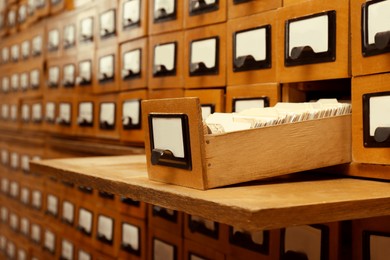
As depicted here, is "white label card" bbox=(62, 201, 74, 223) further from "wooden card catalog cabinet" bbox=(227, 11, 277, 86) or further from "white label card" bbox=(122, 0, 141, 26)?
"wooden card catalog cabinet" bbox=(227, 11, 277, 86)

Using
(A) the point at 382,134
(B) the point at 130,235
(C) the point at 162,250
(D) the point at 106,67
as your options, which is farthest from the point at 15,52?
(A) the point at 382,134

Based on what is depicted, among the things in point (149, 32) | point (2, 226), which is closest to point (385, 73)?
point (149, 32)

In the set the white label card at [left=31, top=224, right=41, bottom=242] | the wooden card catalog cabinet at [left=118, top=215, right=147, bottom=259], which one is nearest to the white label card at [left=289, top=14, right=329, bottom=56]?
the wooden card catalog cabinet at [left=118, top=215, right=147, bottom=259]

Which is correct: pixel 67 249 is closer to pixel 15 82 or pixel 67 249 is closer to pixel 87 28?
pixel 87 28

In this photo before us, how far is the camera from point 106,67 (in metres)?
1.81

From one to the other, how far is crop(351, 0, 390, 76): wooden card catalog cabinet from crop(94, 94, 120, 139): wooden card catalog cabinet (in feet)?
3.19

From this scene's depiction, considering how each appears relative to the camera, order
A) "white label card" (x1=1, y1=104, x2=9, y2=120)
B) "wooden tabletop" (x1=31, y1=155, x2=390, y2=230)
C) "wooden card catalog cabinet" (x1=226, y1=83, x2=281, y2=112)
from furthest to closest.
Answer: "white label card" (x1=1, y1=104, x2=9, y2=120), "wooden card catalog cabinet" (x1=226, y1=83, x2=281, y2=112), "wooden tabletop" (x1=31, y1=155, x2=390, y2=230)

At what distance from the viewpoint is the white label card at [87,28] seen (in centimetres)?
192

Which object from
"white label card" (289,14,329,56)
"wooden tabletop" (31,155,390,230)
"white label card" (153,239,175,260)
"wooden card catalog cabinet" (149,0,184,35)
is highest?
"wooden card catalog cabinet" (149,0,184,35)

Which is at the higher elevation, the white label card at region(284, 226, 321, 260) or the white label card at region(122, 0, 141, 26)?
the white label card at region(122, 0, 141, 26)

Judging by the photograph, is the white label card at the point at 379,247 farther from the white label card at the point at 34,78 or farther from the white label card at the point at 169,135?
the white label card at the point at 34,78

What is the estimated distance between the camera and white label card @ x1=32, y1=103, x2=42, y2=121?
2393 millimetres

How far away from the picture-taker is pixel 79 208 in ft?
6.49

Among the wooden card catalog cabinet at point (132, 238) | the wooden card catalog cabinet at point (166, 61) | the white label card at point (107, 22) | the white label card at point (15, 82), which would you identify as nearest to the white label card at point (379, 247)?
the wooden card catalog cabinet at point (166, 61)
